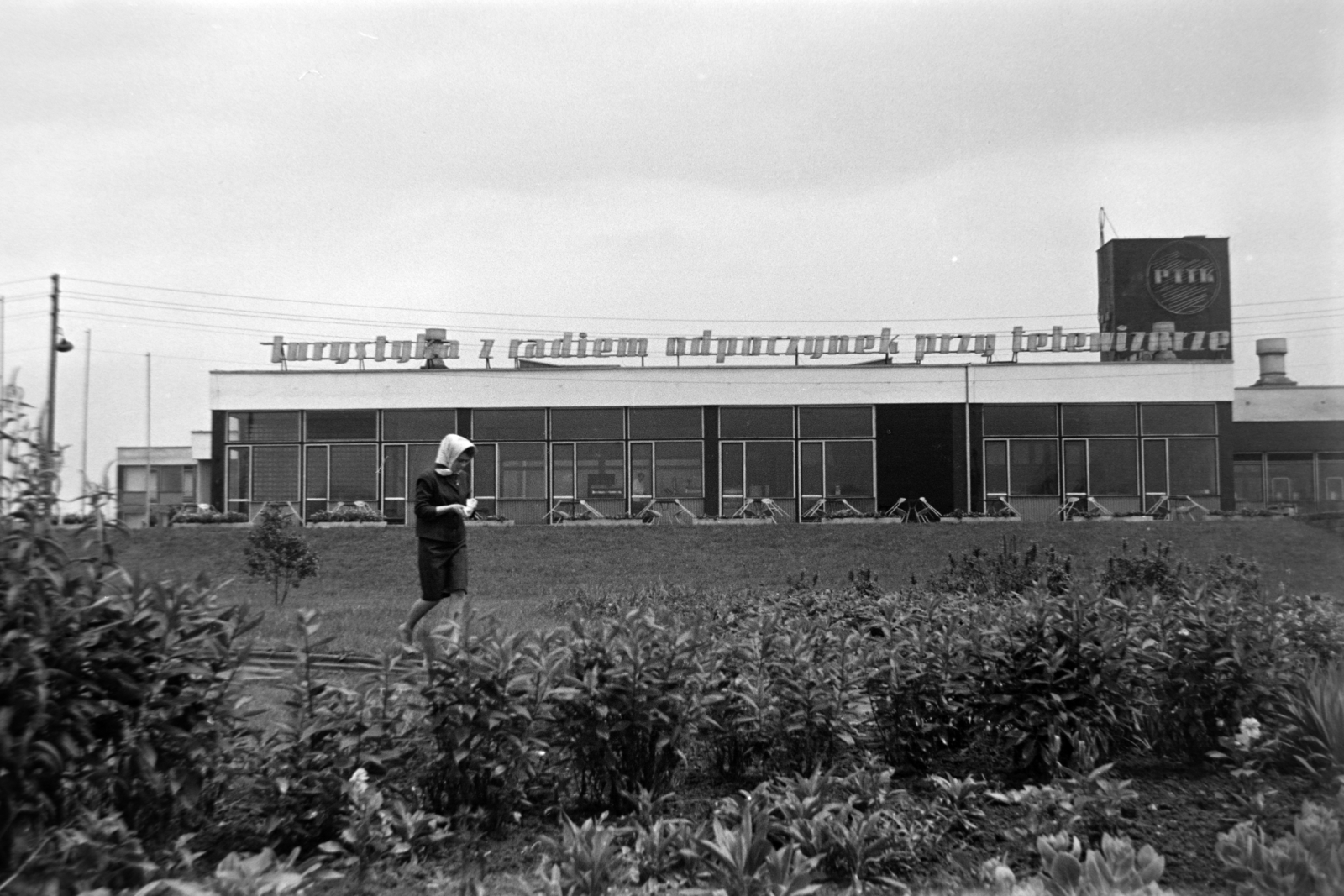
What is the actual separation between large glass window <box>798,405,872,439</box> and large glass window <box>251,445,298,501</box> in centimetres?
1298

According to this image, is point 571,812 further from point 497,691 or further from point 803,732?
point 803,732

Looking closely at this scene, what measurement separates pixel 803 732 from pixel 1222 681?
1.94 meters

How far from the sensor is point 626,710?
4.05 metres

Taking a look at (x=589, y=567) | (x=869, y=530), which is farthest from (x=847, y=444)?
(x=589, y=567)

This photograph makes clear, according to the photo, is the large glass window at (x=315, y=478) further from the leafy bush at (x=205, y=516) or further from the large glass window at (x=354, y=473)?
the leafy bush at (x=205, y=516)

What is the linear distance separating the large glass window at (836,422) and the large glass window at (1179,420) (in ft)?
24.4

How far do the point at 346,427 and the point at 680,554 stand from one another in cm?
1380

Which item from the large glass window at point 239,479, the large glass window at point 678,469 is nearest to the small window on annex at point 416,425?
the large glass window at point 239,479

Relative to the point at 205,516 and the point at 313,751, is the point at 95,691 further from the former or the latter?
the point at 205,516

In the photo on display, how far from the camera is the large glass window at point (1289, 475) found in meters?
27.7

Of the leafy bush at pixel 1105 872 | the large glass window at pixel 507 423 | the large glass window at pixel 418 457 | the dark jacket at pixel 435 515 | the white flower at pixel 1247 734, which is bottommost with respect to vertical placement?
the leafy bush at pixel 1105 872

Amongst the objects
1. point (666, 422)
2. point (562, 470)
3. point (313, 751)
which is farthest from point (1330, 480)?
point (313, 751)

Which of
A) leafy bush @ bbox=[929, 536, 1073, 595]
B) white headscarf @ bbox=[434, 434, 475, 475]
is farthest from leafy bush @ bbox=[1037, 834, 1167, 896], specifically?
leafy bush @ bbox=[929, 536, 1073, 595]

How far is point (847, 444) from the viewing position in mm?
26547
